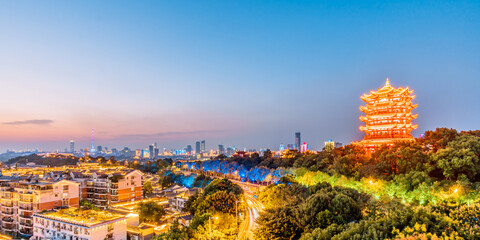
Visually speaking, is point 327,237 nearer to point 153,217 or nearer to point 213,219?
point 213,219

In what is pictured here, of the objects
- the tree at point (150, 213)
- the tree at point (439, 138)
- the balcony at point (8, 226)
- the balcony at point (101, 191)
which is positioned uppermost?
the tree at point (439, 138)

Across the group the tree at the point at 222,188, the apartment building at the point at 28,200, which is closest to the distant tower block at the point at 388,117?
the tree at the point at 222,188

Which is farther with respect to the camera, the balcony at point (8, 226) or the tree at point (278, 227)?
the balcony at point (8, 226)

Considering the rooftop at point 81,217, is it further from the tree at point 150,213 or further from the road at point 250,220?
the road at point 250,220

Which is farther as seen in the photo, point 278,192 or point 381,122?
point 381,122

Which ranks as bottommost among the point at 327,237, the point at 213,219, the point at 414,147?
the point at 213,219

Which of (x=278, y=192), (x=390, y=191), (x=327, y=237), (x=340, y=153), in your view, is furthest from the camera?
(x=340, y=153)

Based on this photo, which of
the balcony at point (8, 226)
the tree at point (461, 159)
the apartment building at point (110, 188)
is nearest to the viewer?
the tree at point (461, 159)

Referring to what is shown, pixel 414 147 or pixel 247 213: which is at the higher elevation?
pixel 414 147

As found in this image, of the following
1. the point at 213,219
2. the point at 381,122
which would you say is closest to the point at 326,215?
the point at 213,219
